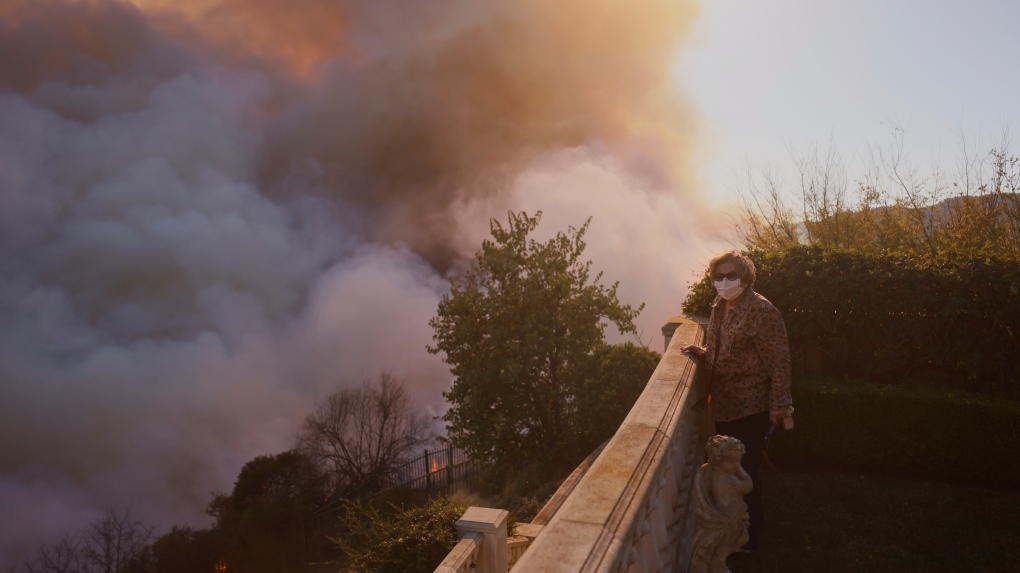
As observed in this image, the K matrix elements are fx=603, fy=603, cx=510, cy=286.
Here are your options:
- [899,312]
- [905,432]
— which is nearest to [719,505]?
[905,432]

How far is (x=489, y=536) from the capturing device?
5531 millimetres

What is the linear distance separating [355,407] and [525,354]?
39468mm

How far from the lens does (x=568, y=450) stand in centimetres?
1326

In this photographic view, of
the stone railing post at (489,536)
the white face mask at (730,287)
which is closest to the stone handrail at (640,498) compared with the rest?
the white face mask at (730,287)

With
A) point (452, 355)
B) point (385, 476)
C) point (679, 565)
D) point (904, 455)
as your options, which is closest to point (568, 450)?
point (452, 355)

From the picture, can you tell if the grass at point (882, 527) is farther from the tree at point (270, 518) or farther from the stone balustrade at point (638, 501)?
the tree at point (270, 518)

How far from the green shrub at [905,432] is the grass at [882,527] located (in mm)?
233

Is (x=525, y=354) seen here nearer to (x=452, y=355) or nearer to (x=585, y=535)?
(x=452, y=355)

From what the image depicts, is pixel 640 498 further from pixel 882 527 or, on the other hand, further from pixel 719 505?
pixel 882 527

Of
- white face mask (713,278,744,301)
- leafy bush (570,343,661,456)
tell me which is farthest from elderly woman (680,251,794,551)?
leafy bush (570,343,661,456)

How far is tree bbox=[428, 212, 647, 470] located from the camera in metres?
14.2

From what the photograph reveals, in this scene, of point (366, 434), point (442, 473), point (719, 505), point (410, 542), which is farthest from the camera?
point (366, 434)

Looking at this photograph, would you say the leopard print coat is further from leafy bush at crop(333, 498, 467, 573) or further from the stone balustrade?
leafy bush at crop(333, 498, 467, 573)

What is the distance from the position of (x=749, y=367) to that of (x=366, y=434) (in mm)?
46482
